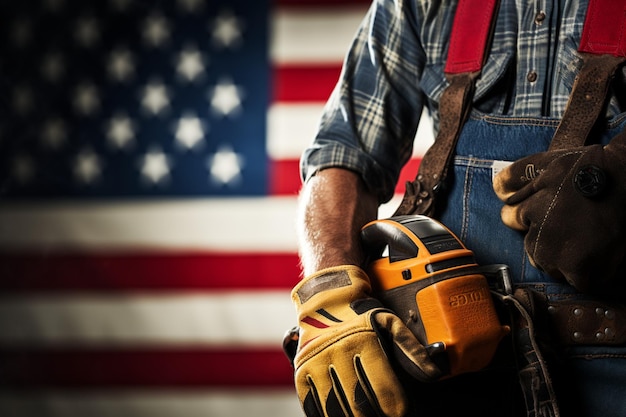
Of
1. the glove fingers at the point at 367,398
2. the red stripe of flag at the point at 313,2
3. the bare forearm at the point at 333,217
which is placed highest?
the red stripe of flag at the point at 313,2

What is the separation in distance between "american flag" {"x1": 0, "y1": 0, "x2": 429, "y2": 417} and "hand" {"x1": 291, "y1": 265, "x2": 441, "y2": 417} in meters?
2.06

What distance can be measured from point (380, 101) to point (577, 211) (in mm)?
340

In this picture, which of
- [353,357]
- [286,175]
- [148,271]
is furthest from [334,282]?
[148,271]

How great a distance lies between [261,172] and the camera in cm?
292

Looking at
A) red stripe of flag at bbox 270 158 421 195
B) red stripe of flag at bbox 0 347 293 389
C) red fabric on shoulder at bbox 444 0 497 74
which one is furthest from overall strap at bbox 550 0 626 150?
red stripe of flag at bbox 0 347 293 389

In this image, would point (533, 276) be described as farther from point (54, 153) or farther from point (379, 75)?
point (54, 153)

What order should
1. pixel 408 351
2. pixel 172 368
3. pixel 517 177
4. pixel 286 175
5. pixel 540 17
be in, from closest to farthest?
pixel 408 351 < pixel 517 177 < pixel 540 17 < pixel 286 175 < pixel 172 368

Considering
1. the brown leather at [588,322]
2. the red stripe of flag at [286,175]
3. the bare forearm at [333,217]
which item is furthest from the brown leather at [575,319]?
the red stripe of flag at [286,175]

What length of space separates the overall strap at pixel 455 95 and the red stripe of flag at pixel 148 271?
191 centimetres

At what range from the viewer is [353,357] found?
76 centimetres

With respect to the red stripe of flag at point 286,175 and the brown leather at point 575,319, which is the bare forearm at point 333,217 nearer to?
the brown leather at point 575,319

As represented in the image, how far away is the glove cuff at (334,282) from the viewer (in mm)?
810

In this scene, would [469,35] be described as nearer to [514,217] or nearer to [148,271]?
[514,217]

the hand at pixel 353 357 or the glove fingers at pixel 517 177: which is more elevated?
the glove fingers at pixel 517 177
